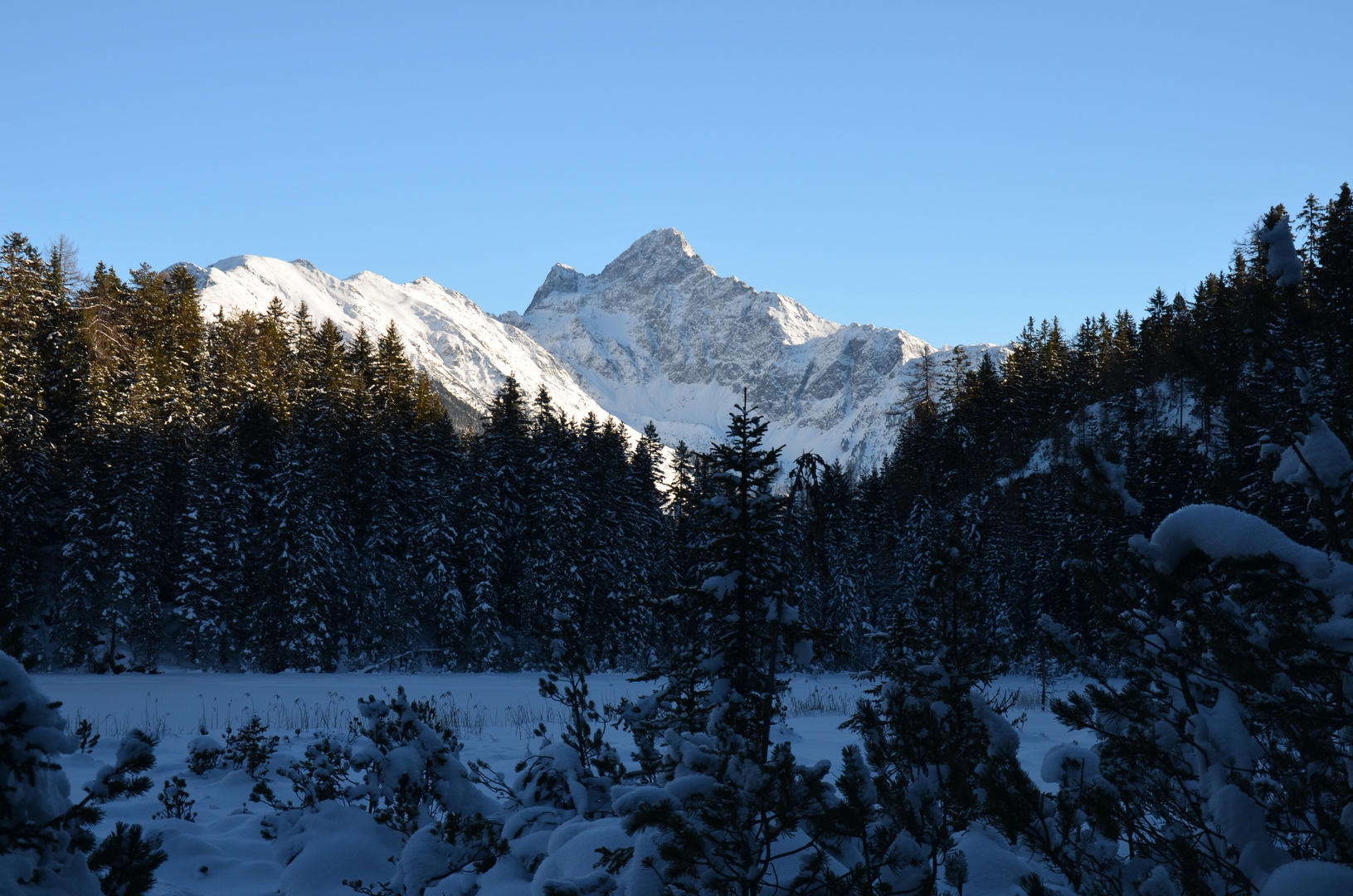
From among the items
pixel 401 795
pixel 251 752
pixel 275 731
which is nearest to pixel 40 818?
pixel 401 795

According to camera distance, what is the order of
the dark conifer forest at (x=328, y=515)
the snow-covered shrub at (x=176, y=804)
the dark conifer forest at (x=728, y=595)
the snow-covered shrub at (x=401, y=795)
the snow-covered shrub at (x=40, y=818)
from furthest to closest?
the dark conifer forest at (x=328, y=515) → the snow-covered shrub at (x=176, y=804) → the snow-covered shrub at (x=401, y=795) → the dark conifer forest at (x=728, y=595) → the snow-covered shrub at (x=40, y=818)

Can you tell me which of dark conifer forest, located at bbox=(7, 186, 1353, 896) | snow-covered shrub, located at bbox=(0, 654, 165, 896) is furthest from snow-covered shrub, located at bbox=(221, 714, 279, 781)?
snow-covered shrub, located at bbox=(0, 654, 165, 896)

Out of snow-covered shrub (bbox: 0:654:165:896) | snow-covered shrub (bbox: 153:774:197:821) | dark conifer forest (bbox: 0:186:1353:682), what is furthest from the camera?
dark conifer forest (bbox: 0:186:1353:682)

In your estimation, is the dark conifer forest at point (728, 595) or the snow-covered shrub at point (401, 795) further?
the snow-covered shrub at point (401, 795)

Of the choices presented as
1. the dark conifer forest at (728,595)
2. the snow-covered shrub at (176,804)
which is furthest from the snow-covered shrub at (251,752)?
the snow-covered shrub at (176,804)

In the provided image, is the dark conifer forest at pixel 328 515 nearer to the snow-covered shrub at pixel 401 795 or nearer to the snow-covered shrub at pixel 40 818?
the snow-covered shrub at pixel 401 795

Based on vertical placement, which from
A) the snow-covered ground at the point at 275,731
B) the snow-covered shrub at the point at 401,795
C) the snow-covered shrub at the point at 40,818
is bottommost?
the snow-covered ground at the point at 275,731

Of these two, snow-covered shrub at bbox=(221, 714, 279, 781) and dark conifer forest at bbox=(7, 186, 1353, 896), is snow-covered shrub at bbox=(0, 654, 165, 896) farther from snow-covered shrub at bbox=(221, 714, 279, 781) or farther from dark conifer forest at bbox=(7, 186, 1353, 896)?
snow-covered shrub at bbox=(221, 714, 279, 781)

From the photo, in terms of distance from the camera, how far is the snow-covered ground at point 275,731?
16.3 ft

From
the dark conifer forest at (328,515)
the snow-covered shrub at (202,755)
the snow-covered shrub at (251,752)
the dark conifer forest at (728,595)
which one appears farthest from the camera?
the dark conifer forest at (328,515)

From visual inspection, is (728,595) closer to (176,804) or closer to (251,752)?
(176,804)

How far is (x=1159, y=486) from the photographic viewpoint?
3117cm

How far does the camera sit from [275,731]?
42.6 feet

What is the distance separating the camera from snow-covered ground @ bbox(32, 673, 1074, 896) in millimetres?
4961
